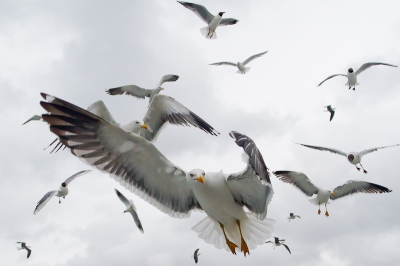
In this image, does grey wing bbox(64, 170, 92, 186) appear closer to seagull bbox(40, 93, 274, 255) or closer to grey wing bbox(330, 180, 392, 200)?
grey wing bbox(330, 180, 392, 200)

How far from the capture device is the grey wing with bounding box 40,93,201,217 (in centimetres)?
525

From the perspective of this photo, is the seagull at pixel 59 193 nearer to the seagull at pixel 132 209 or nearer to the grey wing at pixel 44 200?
the grey wing at pixel 44 200

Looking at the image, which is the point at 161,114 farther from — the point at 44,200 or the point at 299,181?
the point at 44,200

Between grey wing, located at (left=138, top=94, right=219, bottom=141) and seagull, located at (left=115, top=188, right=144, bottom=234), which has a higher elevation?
grey wing, located at (left=138, top=94, right=219, bottom=141)

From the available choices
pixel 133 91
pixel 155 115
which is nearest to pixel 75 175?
pixel 133 91

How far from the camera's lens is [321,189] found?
46.0 ft

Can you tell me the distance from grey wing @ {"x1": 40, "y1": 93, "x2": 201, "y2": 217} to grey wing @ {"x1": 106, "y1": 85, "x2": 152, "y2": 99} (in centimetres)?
822

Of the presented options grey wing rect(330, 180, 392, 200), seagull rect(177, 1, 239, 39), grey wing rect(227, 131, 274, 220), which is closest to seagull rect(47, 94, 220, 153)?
grey wing rect(227, 131, 274, 220)

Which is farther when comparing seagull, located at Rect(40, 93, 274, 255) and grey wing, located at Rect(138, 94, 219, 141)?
grey wing, located at Rect(138, 94, 219, 141)

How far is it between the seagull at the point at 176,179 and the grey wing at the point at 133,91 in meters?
8.04

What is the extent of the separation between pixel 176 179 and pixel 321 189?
8.46m

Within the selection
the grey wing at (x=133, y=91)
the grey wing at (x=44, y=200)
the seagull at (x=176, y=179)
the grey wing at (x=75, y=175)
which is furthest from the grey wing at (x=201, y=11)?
the seagull at (x=176, y=179)

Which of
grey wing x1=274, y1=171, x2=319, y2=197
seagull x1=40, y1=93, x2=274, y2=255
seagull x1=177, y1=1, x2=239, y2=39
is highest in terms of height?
seagull x1=177, y1=1, x2=239, y2=39

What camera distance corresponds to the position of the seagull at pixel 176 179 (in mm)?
5223
